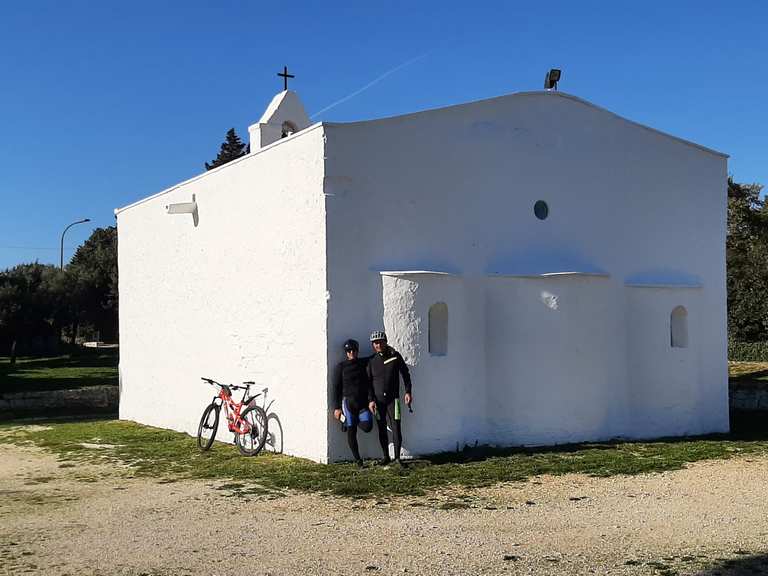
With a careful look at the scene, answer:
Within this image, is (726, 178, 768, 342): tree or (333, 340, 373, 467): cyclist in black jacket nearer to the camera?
(333, 340, 373, 467): cyclist in black jacket

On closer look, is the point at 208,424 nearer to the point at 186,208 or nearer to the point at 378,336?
the point at 186,208

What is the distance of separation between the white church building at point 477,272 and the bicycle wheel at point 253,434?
0.33 m

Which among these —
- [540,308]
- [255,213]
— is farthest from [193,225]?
[540,308]

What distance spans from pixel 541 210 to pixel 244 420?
584cm

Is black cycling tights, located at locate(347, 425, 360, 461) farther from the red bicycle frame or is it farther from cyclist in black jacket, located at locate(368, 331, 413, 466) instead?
the red bicycle frame

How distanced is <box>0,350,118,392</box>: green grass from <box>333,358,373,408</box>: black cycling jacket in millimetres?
16752

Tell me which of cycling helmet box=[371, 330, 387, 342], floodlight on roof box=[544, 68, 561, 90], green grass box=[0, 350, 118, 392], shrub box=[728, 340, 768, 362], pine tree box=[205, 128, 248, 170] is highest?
pine tree box=[205, 128, 248, 170]

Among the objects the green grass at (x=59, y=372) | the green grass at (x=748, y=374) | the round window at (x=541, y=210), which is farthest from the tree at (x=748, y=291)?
the green grass at (x=59, y=372)

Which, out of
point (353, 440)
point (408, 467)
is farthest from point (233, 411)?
point (408, 467)

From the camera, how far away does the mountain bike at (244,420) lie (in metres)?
13.0

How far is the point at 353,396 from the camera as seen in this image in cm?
1159

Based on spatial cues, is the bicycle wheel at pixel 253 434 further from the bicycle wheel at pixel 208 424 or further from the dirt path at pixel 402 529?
the dirt path at pixel 402 529

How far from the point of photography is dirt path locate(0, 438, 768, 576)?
705 centimetres

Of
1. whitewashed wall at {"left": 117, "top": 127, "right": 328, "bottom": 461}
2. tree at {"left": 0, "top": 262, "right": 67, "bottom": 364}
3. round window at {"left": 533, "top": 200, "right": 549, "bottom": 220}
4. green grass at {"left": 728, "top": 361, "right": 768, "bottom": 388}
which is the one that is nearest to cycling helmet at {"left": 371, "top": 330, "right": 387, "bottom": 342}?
whitewashed wall at {"left": 117, "top": 127, "right": 328, "bottom": 461}
